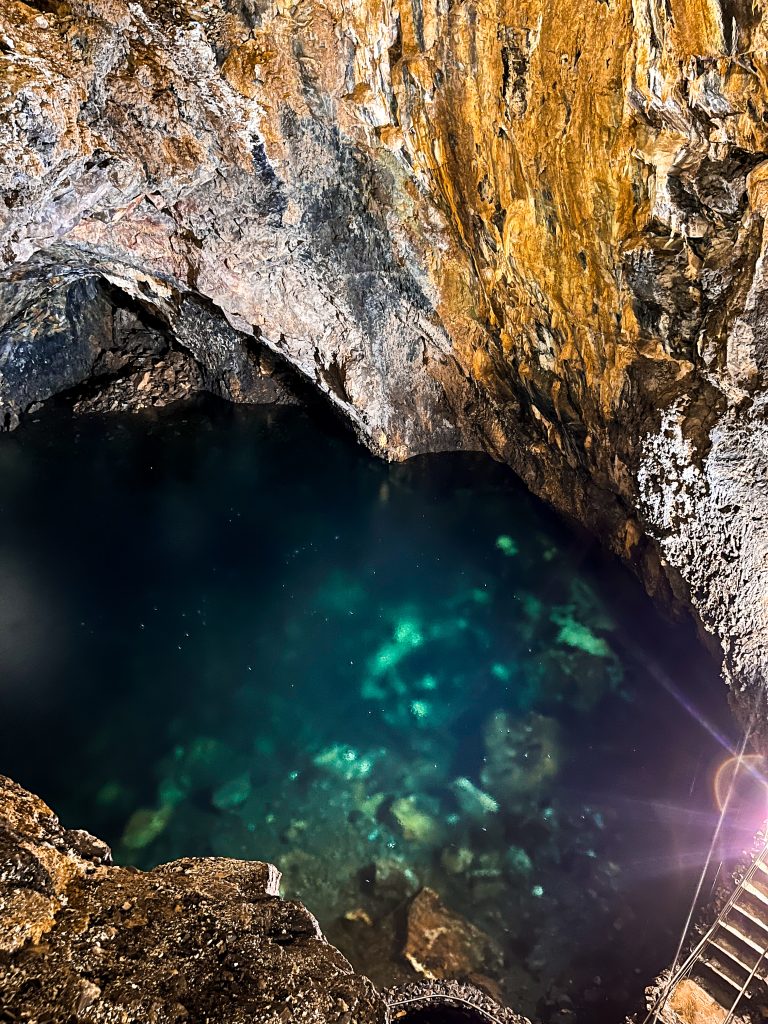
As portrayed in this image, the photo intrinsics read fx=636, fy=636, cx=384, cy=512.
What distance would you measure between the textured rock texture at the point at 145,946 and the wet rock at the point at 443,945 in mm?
3231

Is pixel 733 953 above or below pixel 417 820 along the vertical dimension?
above

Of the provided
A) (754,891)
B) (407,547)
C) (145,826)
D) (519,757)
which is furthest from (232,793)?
(754,891)

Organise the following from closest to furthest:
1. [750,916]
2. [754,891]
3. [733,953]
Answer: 1. [733,953]
2. [750,916]
3. [754,891]

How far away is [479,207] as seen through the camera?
26.0ft

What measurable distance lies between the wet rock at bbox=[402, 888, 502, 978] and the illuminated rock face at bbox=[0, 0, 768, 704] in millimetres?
3999

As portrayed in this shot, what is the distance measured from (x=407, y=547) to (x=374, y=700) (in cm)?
310

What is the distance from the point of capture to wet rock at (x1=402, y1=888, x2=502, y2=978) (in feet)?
18.6

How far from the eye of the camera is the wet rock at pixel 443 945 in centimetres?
566

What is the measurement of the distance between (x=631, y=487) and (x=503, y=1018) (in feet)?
18.8

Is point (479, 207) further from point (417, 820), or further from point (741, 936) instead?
point (741, 936)

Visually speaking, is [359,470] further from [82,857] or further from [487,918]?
[82,857]

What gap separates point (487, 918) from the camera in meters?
6.05

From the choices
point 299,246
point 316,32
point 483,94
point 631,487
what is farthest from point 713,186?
point 299,246

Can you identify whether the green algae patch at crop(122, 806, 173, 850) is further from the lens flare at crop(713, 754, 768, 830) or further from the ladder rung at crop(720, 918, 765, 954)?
the lens flare at crop(713, 754, 768, 830)
